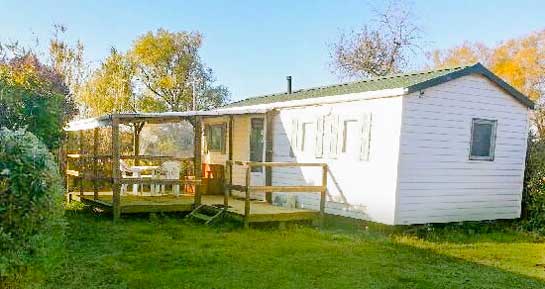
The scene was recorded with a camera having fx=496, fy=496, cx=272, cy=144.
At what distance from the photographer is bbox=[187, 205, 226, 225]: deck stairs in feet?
32.0

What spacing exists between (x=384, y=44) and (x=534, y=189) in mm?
17470

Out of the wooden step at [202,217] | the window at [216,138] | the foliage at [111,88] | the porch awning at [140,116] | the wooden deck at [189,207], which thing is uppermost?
the foliage at [111,88]

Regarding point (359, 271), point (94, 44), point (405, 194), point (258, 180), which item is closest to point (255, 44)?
point (94, 44)

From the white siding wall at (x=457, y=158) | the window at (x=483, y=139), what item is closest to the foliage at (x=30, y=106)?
the white siding wall at (x=457, y=158)

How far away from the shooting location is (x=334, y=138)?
10125 mm

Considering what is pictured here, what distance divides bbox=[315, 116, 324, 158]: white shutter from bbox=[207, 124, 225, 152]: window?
408 cm

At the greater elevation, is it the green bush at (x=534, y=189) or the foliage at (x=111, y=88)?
the foliage at (x=111, y=88)

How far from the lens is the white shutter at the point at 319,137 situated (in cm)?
1046

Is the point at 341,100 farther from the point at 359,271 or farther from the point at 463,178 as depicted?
the point at 359,271

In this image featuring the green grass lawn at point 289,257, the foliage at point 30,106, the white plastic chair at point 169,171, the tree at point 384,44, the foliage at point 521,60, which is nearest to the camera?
the green grass lawn at point 289,257

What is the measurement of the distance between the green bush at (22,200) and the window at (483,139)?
7845 millimetres

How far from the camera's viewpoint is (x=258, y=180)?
12.3 m

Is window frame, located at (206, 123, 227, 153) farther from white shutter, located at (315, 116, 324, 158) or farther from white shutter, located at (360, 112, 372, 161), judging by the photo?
white shutter, located at (360, 112, 372, 161)

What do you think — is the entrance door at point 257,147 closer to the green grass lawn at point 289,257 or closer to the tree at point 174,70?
the green grass lawn at point 289,257
